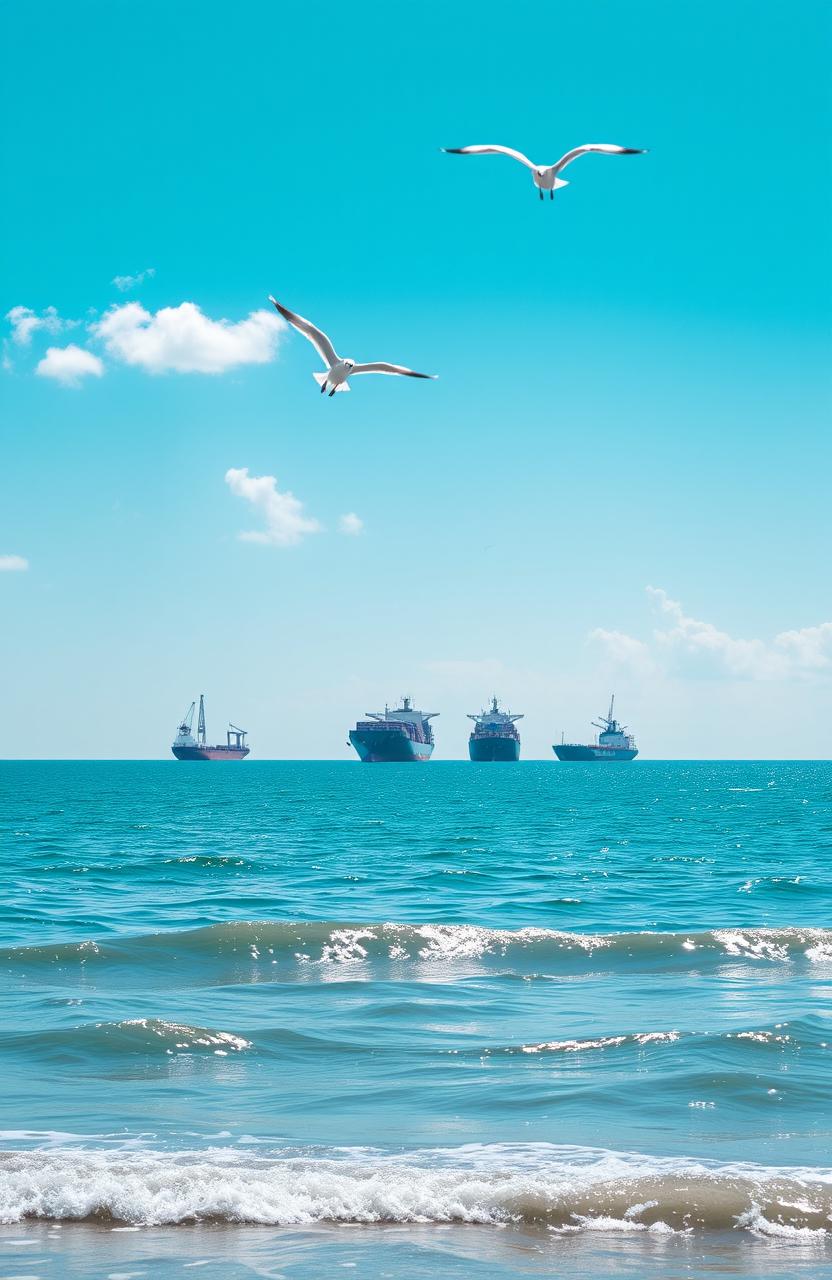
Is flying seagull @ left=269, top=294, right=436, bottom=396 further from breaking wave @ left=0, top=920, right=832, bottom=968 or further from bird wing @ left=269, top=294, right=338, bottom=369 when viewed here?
breaking wave @ left=0, top=920, right=832, bottom=968

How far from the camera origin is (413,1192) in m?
10.2

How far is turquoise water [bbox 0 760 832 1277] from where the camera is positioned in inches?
378

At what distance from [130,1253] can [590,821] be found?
66248mm

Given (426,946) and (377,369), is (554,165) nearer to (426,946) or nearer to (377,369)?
(377,369)

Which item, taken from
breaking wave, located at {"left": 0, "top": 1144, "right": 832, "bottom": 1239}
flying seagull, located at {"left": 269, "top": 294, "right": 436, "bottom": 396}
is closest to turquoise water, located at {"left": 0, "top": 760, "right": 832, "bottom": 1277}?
breaking wave, located at {"left": 0, "top": 1144, "right": 832, "bottom": 1239}

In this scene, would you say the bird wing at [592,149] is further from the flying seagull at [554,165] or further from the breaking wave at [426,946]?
the breaking wave at [426,946]

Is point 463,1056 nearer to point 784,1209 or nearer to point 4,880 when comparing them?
point 784,1209

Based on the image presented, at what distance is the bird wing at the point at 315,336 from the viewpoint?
14.7 metres

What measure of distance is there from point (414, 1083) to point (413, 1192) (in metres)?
3.62

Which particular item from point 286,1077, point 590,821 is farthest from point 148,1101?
point 590,821

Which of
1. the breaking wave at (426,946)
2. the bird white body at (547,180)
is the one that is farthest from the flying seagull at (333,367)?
the breaking wave at (426,946)

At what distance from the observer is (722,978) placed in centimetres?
2103

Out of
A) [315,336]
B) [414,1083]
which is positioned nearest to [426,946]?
[414,1083]

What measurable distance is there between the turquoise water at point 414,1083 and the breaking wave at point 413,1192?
0.03 metres
